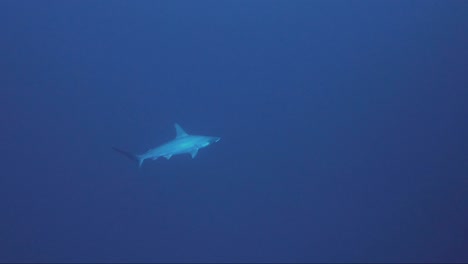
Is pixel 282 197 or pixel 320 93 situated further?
pixel 320 93

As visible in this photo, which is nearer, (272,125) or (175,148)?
(175,148)

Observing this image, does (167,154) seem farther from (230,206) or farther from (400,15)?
(400,15)

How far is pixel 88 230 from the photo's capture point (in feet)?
40.0

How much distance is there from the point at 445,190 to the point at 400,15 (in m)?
6.35

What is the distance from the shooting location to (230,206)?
44.2 ft

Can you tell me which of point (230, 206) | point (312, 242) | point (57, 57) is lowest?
point (312, 242)

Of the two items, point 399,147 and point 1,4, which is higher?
point 1,4

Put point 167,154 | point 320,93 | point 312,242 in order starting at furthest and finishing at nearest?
1. point 320,93
2. point 312,242
3. point 167,154

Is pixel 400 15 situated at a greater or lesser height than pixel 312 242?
greater

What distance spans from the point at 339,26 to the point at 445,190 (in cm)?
704

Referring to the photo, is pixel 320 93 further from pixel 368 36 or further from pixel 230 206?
pixel 230 206

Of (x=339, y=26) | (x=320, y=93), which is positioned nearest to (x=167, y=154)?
(x=320, y=93)

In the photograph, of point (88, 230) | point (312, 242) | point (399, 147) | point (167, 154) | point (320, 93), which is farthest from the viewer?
point (320, 93)

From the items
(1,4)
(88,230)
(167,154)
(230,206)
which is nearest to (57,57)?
(1,4)
